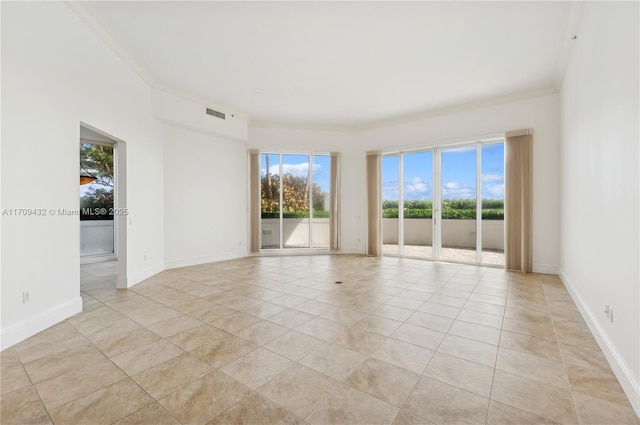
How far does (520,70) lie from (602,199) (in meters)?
2.87

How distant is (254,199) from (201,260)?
1849 mm

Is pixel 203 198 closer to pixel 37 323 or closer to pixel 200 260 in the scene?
pixel 200 260

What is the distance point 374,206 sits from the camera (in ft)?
22.7

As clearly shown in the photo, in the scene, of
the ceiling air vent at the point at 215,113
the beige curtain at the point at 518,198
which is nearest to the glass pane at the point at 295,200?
the ceiling air vent at the point at 215,113

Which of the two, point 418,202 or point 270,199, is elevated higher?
point 270,199

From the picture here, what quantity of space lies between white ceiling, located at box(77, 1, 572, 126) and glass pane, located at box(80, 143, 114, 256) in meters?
3.34

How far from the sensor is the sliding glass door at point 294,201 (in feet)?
23.6

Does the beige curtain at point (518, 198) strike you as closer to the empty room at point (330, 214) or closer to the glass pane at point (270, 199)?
the empty room at point (330, 214)

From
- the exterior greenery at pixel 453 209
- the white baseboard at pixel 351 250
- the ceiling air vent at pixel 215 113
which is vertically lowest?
the white baseboard at pixel 351 250

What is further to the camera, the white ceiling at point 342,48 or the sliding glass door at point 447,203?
the sliding glass door at point 447,203

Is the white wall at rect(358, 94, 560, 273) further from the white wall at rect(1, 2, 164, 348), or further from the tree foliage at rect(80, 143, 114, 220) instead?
the tree foliage at rect(80, 143, 114, 220)

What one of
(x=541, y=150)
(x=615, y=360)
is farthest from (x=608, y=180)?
(x=541, y=150)

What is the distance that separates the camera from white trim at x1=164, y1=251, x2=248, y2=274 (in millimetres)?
5543

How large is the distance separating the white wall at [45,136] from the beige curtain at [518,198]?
6.57 meters
